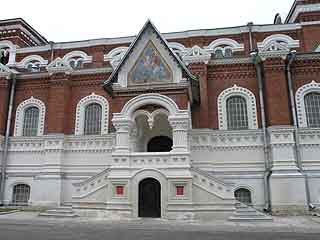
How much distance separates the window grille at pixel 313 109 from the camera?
648 inches

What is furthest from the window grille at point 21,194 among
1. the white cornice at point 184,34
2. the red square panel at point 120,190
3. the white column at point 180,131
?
the white cornice at point 184,34

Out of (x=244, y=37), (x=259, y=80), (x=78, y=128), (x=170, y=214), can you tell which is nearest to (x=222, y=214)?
(x=170, y=214)

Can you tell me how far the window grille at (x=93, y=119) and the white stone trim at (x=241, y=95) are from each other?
288 inches

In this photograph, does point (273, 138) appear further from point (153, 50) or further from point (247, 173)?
point (153, 50)

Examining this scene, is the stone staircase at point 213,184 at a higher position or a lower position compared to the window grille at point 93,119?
lower

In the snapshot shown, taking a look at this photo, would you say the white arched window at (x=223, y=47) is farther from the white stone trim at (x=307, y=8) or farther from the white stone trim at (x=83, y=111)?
the white stone trim at (x=83, y=111)

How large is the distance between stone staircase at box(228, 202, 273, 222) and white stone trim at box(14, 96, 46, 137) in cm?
1252

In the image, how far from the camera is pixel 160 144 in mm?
17750

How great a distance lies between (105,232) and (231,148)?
912 cm

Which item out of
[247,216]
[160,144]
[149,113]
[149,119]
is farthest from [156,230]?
[160,144]

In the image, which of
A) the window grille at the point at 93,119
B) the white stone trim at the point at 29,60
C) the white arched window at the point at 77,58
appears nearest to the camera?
the window grille at the point at 93,119

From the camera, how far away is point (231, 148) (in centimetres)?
1655

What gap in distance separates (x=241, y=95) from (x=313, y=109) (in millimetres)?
3953

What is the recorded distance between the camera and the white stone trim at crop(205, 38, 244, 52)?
22.1 m
